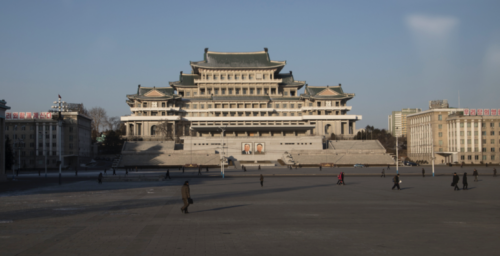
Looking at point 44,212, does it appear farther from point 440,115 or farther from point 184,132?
point 440,115

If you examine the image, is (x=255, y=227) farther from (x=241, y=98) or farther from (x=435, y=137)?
(x=241, y=98)

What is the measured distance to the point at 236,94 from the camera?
106 metres

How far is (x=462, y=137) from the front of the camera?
85.6 m

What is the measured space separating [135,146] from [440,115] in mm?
66715

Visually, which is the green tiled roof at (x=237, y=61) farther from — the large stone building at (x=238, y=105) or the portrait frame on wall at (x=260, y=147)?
the portrait frame on wall at (x=260, y=147)

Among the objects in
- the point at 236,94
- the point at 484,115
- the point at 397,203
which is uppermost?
the point at 236,94

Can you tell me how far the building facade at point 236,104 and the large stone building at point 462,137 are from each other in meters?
18.1

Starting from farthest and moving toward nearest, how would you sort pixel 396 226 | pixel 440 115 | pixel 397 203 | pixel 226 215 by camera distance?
pixel 440 115 → pixel 397 203 → pixel 226 215 → pixel 396 226

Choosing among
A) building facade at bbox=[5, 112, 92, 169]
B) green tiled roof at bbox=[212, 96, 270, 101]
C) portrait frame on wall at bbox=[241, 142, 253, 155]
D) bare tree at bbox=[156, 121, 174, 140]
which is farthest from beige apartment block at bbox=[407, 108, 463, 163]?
building facade at bbox=[5, 112, 92, 169]

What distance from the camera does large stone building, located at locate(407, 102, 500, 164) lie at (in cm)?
8431

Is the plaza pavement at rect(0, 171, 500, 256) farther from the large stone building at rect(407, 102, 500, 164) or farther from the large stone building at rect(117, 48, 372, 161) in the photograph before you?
the large stone building at rect(407, 102, 500, 164)

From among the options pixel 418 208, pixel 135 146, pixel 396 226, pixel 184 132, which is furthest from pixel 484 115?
pixel 396 226

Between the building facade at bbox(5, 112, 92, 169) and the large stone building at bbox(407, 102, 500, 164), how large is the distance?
7497 centimetres

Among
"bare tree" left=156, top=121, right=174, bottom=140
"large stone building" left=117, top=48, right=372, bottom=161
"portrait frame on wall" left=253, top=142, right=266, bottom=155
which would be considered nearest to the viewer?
Answer: "portrait frame on wall" left=253, top=142, right=266, bottom=155
